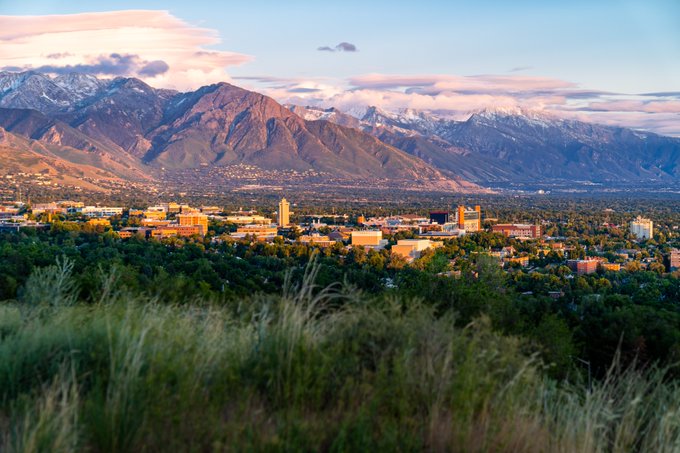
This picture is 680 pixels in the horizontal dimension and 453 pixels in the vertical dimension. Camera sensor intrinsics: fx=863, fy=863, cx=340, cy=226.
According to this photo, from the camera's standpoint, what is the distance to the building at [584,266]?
142ft

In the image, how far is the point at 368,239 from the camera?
185 feet

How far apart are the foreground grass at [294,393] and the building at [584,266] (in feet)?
124

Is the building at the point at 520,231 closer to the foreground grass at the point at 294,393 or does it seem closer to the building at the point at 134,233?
the building at the point at 134,233

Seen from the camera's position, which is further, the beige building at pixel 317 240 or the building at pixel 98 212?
the building at pixel 98 212

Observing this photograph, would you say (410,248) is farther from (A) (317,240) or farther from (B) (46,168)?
(B) (46,168)

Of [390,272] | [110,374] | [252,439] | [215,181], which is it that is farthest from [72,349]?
[215,181]

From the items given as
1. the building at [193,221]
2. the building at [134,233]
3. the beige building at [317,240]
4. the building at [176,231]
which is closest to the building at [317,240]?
the beige building at [317,240]

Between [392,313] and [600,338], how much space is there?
604 cm

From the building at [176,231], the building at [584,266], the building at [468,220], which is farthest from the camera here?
the building at [468,220]

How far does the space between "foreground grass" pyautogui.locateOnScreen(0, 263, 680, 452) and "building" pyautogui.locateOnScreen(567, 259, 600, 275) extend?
37884 mm

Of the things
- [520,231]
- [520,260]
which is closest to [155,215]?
[520,231]

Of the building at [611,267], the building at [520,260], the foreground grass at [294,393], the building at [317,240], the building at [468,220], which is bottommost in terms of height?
the building at [468,220]

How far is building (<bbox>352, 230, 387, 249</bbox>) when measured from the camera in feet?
180

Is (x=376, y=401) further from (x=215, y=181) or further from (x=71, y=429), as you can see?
(x=215, y=181)
